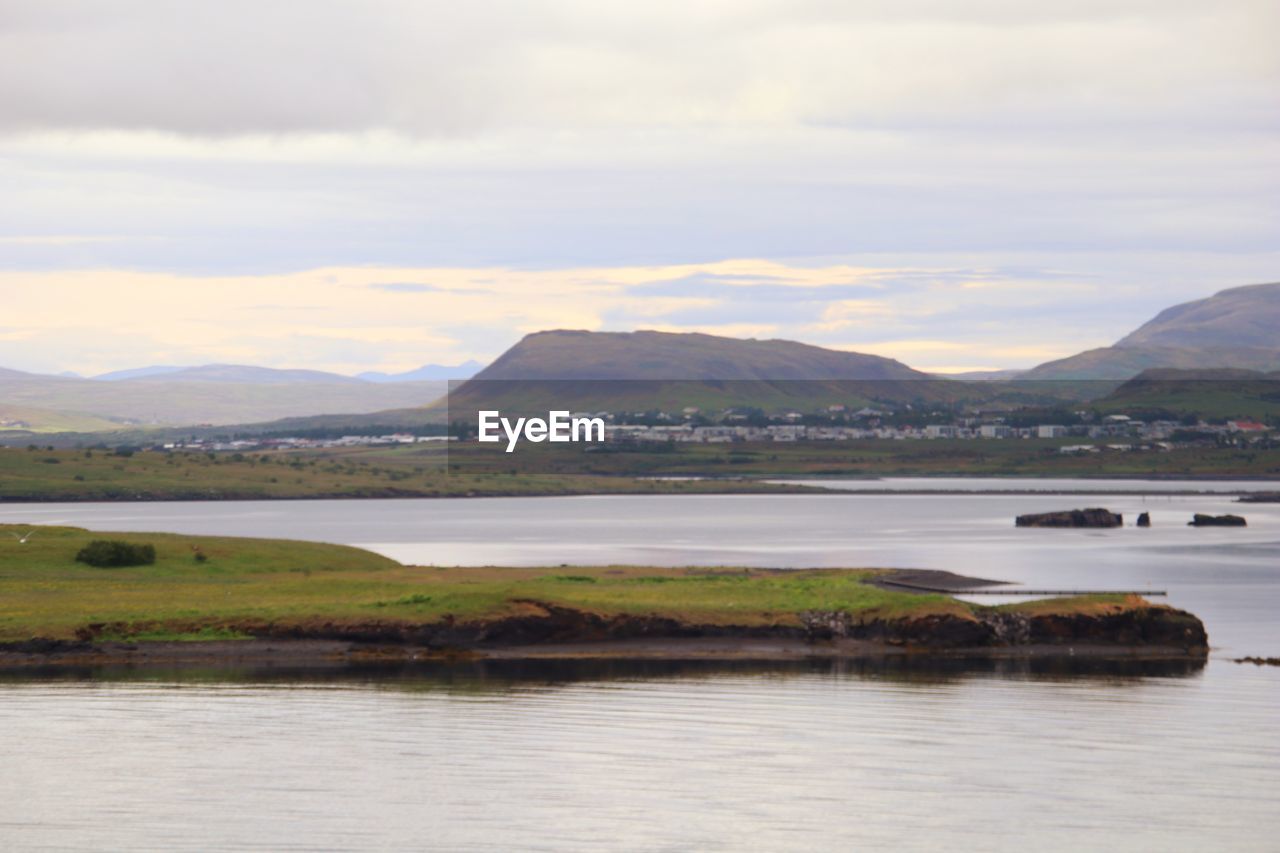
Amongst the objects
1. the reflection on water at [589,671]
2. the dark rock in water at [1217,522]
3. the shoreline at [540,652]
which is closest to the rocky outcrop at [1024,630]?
the shoreline at [540,652]

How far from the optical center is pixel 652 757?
41.1 m

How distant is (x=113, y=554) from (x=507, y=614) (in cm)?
Answer: 2311

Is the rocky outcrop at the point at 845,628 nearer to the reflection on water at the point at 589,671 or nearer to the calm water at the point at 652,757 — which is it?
the reflection on water at the point at 589,671

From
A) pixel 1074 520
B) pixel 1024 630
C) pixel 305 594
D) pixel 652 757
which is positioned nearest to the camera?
pixel 652 757

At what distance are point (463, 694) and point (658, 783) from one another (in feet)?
46.1

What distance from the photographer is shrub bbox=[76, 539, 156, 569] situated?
73.6 meters

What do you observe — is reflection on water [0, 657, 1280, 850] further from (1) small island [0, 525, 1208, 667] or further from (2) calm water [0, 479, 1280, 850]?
(1) small island [0, 525, 1208, 667]

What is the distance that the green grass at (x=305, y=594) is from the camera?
60.0m

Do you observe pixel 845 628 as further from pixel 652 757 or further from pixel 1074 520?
pixel 1074 520

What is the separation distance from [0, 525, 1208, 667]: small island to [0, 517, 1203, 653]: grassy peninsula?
0.23ft

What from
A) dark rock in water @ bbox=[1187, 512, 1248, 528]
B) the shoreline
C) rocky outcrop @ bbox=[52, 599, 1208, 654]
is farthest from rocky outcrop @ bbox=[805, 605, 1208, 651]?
dark rock in water @ bbox=[1187, 512, 1248, 528]

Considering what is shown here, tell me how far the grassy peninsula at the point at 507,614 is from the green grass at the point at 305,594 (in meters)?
0.10

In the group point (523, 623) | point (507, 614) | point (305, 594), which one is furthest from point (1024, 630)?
point (305, 594)

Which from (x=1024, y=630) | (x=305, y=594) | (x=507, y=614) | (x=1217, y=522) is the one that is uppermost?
(x=305, y=594)
